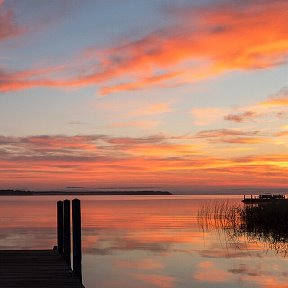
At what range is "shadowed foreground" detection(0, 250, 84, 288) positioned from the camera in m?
12.1

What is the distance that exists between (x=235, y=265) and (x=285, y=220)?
9.55 m

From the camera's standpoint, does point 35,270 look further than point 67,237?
Answer: No

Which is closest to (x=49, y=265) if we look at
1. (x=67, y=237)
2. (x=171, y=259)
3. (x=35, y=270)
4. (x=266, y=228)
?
(x=35, y=270)

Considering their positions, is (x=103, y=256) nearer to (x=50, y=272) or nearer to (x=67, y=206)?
(x=67, y=206)

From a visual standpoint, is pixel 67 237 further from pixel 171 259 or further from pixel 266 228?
pixel 266 228

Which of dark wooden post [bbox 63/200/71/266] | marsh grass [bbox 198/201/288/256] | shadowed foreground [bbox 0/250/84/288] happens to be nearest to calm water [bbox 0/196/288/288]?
marsh grass [bbox 198/201/288/256]

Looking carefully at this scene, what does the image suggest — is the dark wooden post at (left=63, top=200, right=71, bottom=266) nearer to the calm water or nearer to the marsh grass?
the calm water

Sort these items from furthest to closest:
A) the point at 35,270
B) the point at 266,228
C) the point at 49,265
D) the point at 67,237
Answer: the point at 266,228, the point at 67,237, the point at 49,265, the point at 35,270

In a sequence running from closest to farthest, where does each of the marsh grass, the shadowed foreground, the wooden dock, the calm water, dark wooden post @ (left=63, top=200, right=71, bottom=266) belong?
the shadowed foreground, the wooden dock, dark wooden post @ (left=63, top=200, right=71, bottom=266), the calm water, the marsh grass

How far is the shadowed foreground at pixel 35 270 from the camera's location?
1215 centimetres

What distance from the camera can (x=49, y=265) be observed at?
15.0 m

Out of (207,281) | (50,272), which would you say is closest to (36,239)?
(207,281)

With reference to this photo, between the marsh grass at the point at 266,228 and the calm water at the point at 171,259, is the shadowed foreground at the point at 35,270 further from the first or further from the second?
the marsh grass at the point at 266,228

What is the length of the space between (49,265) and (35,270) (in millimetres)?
993
